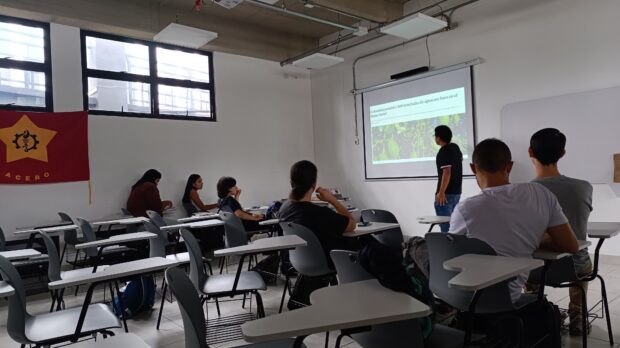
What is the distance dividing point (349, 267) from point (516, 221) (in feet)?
2.38

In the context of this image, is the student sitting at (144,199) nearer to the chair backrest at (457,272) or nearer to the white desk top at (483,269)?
the chair backrest at (457,272)

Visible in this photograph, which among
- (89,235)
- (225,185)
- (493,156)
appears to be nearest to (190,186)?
(225,185)

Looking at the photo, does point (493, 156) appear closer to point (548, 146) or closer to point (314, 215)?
point (548, 146)

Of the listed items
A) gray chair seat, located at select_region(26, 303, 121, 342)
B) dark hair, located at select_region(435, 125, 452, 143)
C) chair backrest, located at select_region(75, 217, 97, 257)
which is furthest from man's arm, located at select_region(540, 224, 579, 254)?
chair backrest, located at select_region(75, 217, 97, 257)

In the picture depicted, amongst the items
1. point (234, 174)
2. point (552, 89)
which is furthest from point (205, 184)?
point (552, 89)

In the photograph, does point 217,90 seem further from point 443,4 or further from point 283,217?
point 283,217

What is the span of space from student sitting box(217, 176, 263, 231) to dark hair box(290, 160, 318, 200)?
171 cm

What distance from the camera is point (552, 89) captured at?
15.3 feet

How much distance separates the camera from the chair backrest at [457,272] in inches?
65.3

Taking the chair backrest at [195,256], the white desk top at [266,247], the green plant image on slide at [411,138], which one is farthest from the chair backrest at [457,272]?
the green plant image on slide at [411,138]

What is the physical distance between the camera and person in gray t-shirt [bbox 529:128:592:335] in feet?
7.39

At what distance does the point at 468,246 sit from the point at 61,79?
5.38 meters

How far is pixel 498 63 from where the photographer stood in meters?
5.12

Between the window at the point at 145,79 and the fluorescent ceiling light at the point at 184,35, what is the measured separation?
981 millimetres
